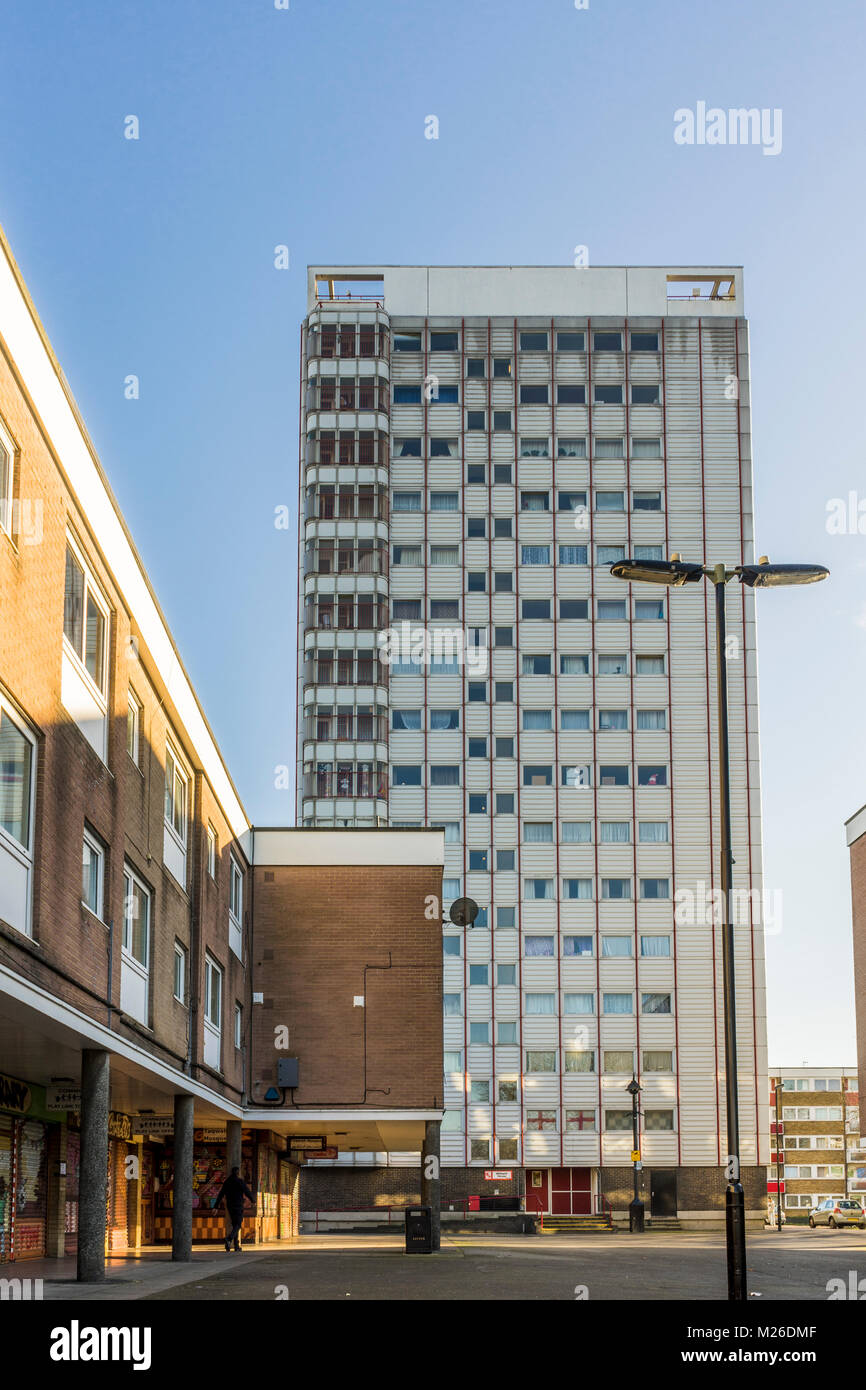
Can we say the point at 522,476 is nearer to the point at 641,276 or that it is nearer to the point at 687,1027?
the point at 641,276

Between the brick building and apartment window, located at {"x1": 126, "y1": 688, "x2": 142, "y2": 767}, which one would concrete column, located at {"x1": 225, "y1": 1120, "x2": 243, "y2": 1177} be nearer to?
the brick building

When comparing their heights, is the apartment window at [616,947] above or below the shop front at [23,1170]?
above

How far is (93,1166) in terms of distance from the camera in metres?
21.1

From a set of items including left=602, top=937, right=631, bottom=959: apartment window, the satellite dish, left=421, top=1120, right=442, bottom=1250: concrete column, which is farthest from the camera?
left=602, top=937, right=631, bottom=959: apartment window

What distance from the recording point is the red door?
7381cm

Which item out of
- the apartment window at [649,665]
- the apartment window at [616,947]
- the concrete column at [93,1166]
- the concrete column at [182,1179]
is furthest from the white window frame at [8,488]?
the apartment window at [649,665]

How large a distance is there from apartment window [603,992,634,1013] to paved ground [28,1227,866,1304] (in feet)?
134

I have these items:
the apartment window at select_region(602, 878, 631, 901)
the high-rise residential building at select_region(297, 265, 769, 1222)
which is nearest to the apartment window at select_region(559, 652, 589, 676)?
the high-rise residential building at select_region(297, 265, 769, 1222)

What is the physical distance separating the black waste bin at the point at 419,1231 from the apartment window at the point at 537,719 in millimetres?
47002

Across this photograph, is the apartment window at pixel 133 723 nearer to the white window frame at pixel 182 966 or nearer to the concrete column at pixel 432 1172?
the white window frame at pixel 182 966

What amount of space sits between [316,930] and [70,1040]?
678 inches

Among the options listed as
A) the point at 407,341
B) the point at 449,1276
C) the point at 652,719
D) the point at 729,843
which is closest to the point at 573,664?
the point at 652,719

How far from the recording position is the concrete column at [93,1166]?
20828mm

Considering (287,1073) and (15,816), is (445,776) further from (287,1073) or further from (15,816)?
(15,816)
